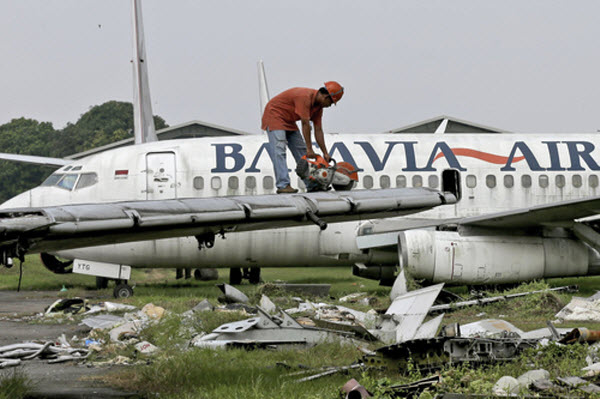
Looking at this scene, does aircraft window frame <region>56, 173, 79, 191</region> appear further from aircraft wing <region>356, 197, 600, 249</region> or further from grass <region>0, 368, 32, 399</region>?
grass <region>0, 368, 32, 399</region>

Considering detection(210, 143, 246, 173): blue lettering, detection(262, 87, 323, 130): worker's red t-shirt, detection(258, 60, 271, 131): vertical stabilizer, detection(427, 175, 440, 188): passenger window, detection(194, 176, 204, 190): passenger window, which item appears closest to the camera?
detection(262, 87, 323, 130): worker's red t-shirt

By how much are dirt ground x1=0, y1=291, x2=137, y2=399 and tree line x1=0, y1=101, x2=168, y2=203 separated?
9289cm

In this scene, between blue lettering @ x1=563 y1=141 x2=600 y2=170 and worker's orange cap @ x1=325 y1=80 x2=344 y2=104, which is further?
blue lettering @ x1=563 y1=141 x2=600 y2=170

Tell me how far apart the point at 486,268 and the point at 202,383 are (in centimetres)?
999

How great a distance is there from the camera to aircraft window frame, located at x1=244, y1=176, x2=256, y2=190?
62.0ft

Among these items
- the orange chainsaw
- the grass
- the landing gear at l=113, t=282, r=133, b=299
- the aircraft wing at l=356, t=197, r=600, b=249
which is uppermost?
the orange chainsaw

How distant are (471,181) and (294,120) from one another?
9764mm

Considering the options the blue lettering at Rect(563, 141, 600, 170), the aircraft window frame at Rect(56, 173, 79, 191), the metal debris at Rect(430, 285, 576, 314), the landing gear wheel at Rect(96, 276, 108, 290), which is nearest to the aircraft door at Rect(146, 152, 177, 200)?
the aircraft window frame at Rect(56, 173, 79, 191)

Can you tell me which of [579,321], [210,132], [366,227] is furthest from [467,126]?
[579,321]

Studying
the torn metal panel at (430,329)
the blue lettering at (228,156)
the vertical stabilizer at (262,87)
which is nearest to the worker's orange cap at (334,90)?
the torn metal panel at (430,329)

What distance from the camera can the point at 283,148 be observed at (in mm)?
10641

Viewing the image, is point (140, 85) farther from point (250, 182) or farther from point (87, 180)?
point (250, 182)

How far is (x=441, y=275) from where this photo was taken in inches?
646

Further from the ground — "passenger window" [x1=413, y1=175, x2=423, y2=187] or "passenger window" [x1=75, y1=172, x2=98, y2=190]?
"passenger window" [x1=75, y1=172, x2=98, y2=190]
